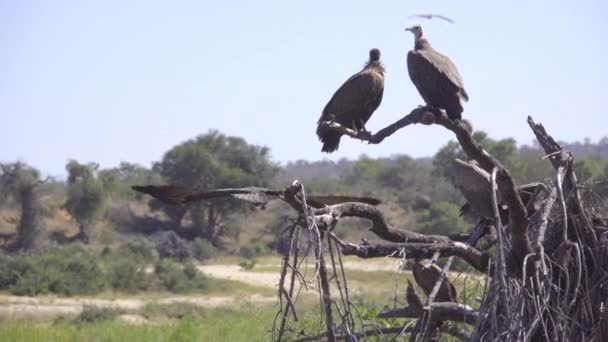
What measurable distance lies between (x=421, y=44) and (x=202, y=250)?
1181 inches

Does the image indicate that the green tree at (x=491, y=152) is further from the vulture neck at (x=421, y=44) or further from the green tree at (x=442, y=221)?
the vulture neck at (x=421, y=44)

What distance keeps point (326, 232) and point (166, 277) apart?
81.2 feet

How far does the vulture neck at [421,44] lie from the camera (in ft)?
23.6

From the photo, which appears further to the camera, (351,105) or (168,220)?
(168,220)

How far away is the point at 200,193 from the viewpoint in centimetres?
414

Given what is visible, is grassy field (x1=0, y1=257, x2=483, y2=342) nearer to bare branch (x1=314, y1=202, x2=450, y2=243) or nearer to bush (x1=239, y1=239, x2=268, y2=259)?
bare branch (x1=314, y1=202, x2=450, y2=243)

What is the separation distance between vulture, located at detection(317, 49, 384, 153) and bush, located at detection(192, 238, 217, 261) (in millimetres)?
28046

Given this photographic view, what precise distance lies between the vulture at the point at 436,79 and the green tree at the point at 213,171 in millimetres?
32681

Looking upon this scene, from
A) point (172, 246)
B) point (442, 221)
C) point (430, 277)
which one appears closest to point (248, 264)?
point (172, 246)

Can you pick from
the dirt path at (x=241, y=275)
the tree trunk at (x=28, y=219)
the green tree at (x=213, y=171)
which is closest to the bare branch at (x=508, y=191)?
the dirt path at (x=241, y=275)

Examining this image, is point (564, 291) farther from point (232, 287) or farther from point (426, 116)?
point (232, 287)

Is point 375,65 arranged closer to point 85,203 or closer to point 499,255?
point 499,255

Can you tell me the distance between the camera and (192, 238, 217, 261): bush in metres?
36.1

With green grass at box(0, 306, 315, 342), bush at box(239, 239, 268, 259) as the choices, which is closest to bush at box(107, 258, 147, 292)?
bush at box(239, 239, 268, 259)
